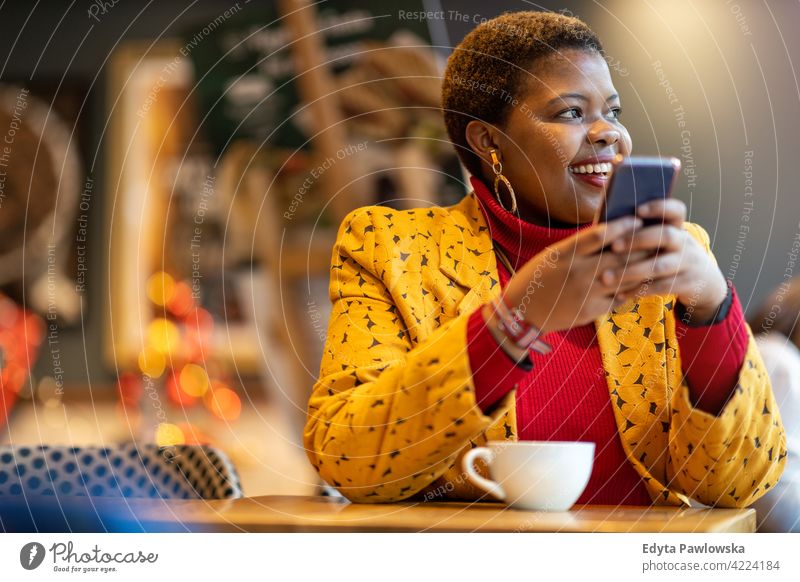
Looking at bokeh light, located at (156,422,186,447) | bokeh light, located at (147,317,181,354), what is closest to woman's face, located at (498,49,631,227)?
Result: bokeh light, located at (156,422,186,447)

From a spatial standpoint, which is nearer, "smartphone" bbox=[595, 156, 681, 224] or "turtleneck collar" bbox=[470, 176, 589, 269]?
"smartphone" bbox=[595, 156, 681, 224]

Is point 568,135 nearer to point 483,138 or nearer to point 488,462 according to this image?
point 483,138

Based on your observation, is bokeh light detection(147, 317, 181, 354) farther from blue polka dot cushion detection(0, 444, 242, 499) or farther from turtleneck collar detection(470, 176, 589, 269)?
turtleneck collar detection(470, 176, 589, 269)

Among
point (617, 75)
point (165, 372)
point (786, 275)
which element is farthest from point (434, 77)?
point (165, 372)

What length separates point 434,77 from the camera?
1385mm

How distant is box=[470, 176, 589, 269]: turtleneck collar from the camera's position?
0.88 meters

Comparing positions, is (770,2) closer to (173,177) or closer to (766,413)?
(766,413)

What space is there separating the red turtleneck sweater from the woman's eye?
0.10 metres

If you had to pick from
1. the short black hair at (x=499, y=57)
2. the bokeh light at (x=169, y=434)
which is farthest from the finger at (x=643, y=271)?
the bokeh light at (x=169, y=434)

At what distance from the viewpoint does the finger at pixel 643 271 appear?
63cm

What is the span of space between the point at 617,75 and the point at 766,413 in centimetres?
40

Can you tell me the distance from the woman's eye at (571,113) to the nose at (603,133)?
2 centimetres

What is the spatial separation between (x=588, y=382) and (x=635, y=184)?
28 centimetres

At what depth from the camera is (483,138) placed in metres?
0.96
